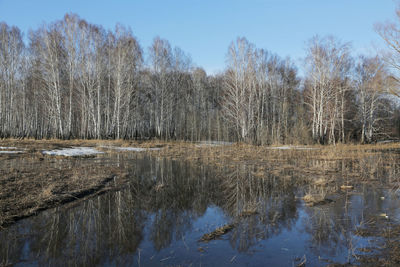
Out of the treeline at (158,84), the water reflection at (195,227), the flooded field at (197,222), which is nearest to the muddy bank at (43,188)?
the flooded field at (197,222)

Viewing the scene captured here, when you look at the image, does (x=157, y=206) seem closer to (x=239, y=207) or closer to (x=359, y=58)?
(x=239, y=207)

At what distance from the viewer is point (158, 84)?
30875mm

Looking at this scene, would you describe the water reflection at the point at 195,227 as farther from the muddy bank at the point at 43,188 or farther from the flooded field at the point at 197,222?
the muddy bank at the point at 43,188

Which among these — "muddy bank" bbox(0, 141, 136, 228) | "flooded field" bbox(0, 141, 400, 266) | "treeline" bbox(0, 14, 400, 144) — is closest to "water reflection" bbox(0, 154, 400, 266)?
"flooded field" bbox(0, 141, 400, 266)

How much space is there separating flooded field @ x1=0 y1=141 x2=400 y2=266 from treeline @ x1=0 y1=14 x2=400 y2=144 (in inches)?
601

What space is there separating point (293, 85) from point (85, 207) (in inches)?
1456

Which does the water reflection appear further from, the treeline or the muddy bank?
the treeline

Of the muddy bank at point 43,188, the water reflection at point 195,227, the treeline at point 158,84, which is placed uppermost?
the treeline at point 158,84

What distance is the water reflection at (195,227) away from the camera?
144 inches

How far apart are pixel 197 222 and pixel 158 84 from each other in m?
27.3

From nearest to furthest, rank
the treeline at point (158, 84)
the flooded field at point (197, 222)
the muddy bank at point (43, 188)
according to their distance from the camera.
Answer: the flooded field at point (197, 222) < the muddy bank at point (43, 188) < the treeline at point (158, 84)

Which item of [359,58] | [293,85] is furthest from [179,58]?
[359,58]

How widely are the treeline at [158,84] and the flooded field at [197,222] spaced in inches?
601

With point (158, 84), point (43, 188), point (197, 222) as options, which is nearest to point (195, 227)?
point (197, 222)
